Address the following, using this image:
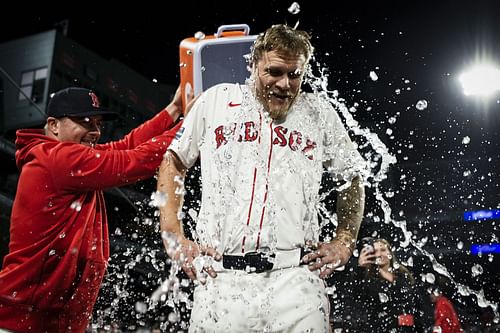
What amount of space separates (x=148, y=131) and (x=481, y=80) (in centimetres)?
1038

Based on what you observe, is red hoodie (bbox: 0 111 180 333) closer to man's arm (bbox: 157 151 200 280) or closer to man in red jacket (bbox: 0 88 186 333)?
man in red jacket (bbox: 0 88 186 333)

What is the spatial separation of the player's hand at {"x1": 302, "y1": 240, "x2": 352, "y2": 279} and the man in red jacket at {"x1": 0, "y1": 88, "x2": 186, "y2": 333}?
5.11ft

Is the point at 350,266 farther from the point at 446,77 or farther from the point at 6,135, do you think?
the point at 6,135

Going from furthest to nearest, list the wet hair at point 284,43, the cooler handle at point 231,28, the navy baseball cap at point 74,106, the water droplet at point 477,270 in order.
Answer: the water droplet at point 477,270, the navy baseball cap at point 74,106, the cooler handle at point 231,28, the wet hair at point 284,43

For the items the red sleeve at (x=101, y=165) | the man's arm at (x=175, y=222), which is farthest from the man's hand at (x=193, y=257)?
the red sleeve at (x=101, y=165)

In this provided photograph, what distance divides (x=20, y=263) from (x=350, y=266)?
1055cm

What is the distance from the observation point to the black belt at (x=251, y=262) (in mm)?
2564

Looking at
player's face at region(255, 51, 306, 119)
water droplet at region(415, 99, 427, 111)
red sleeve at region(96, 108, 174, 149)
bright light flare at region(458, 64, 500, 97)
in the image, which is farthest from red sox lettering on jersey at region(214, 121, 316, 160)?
bright light flare at region(458, 64, 500, 97)

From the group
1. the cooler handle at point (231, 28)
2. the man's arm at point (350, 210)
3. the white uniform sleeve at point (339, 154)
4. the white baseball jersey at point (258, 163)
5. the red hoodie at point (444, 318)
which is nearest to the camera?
the white baseball jersey at point (258, 163)

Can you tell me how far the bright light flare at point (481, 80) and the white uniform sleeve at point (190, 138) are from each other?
10996 millimetres

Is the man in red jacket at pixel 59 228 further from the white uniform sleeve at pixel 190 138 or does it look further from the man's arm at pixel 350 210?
the man's arm at pixel 350 210

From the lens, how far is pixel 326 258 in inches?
105

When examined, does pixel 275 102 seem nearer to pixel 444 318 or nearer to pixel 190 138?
pixel 190 138

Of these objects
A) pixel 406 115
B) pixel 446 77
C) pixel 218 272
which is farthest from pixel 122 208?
pixel 218 272
